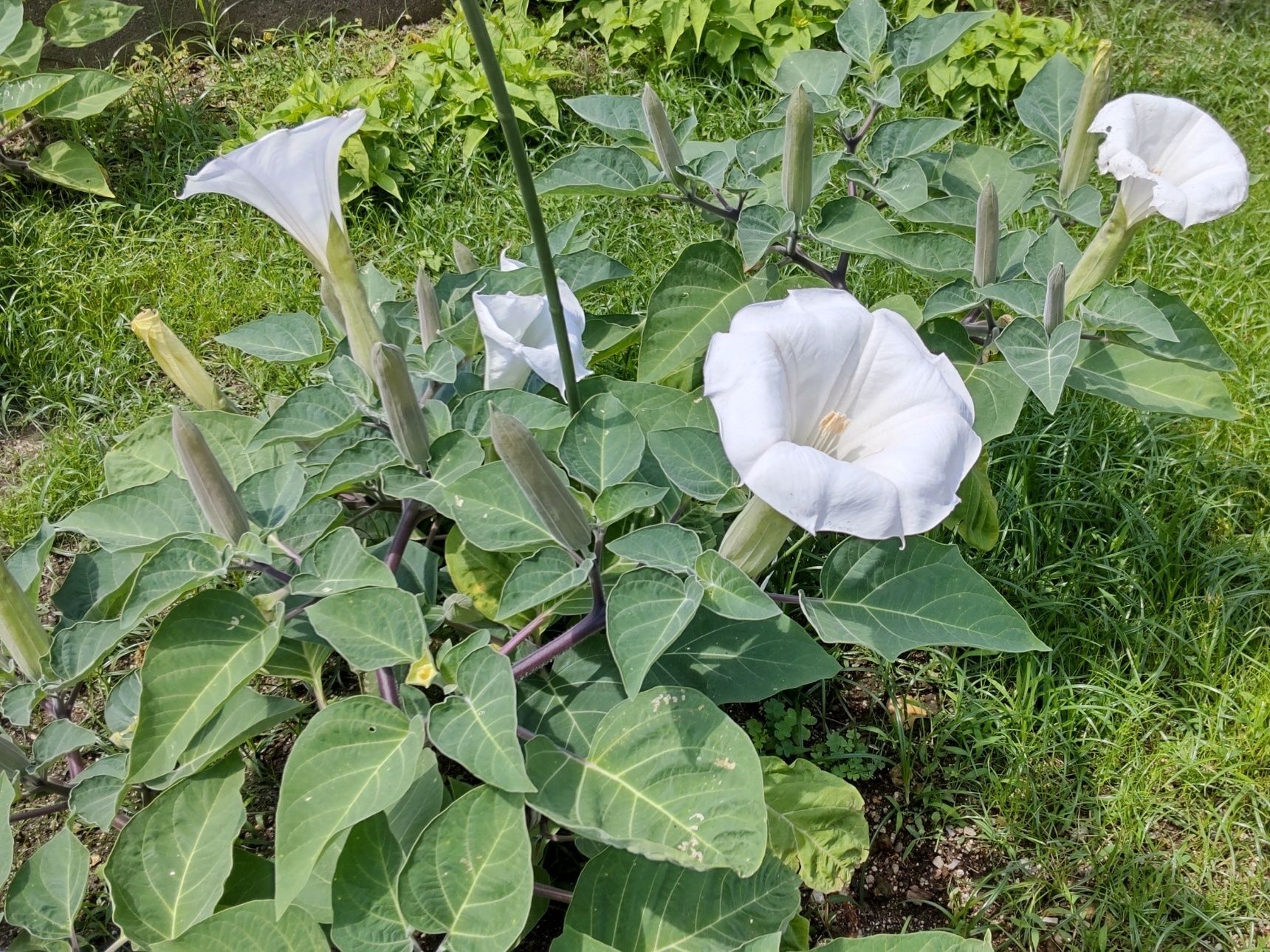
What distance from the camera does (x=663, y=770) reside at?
1408 millimetres

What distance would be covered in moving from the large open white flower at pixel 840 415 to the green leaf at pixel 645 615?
0.17 meters

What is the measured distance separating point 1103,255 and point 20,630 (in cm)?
184

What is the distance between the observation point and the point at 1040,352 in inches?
66.4

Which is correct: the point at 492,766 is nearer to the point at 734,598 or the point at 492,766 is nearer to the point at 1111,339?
the point at 734,598

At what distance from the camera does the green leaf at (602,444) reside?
1497mm

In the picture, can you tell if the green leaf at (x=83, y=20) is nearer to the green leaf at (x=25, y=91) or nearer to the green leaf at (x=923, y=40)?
the green leaf at (x=25, y=91)

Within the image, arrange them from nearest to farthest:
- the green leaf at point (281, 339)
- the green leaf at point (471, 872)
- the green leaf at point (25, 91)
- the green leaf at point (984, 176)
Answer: the green leaf at point (471, 872), the green leaf at point (281, 339), the green leaf at point (984, 176), the green leaf at point (25, 91)

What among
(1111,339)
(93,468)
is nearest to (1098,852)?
(1111,339)

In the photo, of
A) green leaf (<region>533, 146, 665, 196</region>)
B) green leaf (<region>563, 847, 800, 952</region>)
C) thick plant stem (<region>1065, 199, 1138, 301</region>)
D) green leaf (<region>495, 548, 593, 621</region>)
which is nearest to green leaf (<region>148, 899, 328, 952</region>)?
green leaf (<region>563, 847, 800, 952</region>)

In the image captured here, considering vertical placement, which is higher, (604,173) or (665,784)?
(604,173)

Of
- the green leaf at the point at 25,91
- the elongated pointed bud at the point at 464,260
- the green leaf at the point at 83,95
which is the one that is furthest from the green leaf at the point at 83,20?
the elongated pointed bud at the point at 464,260

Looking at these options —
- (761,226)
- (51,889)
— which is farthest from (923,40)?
(51,889)

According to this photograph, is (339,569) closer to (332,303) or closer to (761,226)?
(332,303)

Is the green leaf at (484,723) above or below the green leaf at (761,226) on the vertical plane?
below
